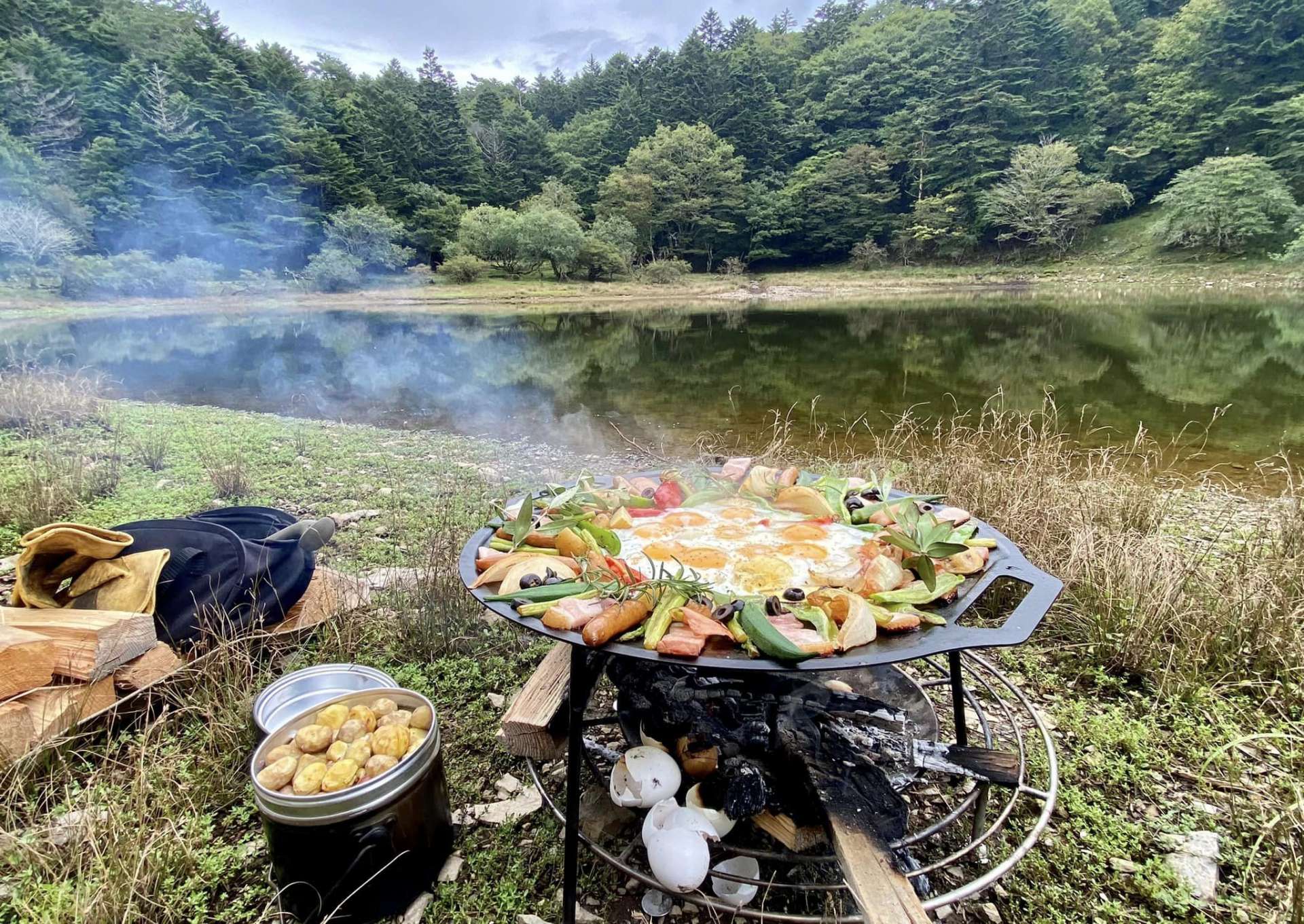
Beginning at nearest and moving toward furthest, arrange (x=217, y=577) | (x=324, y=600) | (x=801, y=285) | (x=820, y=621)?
1. (x=820, y=621)
2. (x=217, y=577)
3. (x=324, y=600)
4. (x=801, y=285)

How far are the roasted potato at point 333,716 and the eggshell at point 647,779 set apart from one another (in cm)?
87

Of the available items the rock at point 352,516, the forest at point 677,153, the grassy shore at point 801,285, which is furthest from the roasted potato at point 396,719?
the forest at point 677,153

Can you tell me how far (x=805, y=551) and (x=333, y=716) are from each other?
1.61 meters

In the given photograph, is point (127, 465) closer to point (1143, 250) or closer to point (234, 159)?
point (234, 159)

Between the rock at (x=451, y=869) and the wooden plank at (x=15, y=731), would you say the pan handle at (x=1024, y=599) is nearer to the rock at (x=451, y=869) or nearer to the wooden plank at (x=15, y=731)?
the rock at (x=451, y=869)

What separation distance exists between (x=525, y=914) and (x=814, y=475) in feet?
6.61

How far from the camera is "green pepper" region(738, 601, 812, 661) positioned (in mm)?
1332

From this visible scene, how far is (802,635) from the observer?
144 cm

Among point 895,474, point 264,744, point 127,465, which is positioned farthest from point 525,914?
point 127,465

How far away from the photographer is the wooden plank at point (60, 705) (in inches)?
81.2

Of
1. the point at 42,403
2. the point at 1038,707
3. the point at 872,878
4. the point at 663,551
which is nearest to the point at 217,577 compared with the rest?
the point at 663,551

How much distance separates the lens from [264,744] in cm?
168

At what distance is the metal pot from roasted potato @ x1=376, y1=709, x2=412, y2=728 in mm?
79

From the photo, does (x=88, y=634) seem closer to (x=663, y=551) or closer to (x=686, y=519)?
→ (x=663, y=551)
